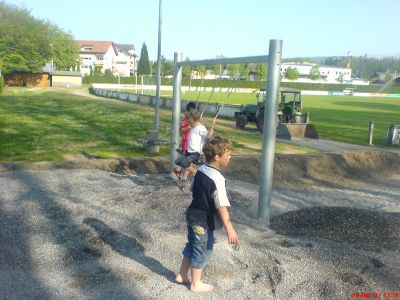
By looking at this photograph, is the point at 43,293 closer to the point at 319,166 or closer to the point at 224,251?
the point at 224,251

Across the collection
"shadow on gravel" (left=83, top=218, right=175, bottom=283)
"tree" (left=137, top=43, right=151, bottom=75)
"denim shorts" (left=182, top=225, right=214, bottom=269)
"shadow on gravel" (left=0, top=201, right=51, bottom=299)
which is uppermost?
"tree" (left=137, top=43, right=151, bottom=75)

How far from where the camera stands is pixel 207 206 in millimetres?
4305

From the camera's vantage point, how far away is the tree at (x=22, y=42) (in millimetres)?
68500

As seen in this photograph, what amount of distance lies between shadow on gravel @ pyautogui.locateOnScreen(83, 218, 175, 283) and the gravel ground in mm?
13

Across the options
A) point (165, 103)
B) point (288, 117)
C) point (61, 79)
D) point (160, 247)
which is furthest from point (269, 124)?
point (61, 79)

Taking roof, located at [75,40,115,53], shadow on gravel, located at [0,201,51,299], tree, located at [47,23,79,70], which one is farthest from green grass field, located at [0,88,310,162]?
roof, located at [75,40,115,53]

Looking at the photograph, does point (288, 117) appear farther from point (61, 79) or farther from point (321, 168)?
point (61, 79)

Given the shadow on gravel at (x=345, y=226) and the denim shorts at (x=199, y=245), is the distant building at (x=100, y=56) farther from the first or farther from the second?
the denim shorts at (x=199, y=245)

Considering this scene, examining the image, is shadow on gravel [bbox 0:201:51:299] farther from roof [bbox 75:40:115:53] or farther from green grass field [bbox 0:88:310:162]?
roof [bbox 75:40:115:53]

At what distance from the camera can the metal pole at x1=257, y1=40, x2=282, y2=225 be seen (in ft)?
22.0

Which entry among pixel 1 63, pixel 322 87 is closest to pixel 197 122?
pixel 1 63

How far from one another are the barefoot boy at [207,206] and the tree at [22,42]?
6972 cm

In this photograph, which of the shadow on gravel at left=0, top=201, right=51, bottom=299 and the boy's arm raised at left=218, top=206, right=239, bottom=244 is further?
the shadow on gravel at left=0, top=201, right=51, bottom=299

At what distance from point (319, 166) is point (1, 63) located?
6494 cm
